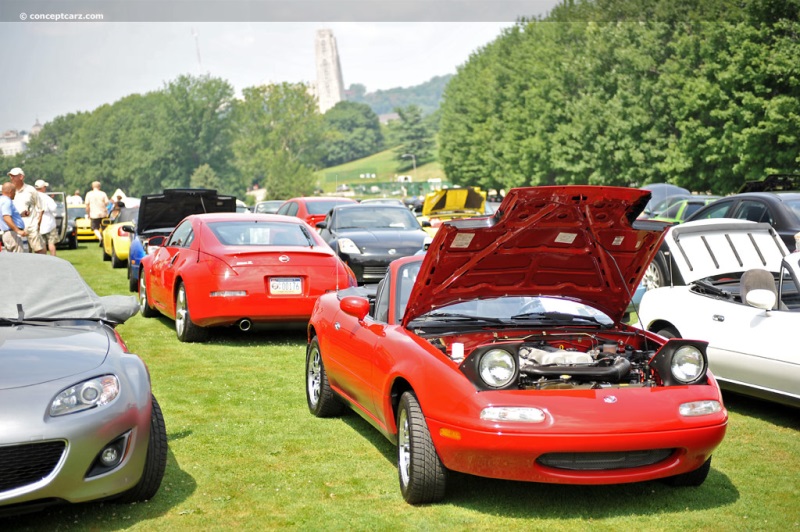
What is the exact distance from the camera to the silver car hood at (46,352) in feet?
17.5

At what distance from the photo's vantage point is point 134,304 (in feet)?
22.5

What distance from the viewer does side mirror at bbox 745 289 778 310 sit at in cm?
760

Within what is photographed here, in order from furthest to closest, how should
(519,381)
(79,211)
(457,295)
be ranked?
(79,211) < (457,295) < (519,381)

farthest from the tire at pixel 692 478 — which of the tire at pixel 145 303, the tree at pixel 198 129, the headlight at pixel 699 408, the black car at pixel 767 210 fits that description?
the tree at pixel 198 129

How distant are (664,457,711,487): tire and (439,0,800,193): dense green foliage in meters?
31.4

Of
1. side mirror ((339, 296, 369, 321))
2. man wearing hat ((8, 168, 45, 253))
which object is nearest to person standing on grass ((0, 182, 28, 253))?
man wearing hat ((8, 168, 45, 253))

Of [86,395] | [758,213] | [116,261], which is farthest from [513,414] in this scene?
[116,261]

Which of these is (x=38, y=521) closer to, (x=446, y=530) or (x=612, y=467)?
(x=446, y=530)

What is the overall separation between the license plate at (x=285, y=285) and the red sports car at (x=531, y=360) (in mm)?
3731

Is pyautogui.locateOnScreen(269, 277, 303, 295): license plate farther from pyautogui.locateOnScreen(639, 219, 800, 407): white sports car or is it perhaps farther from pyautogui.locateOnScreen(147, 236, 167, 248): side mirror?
pyautogui.locateOnScreen(639, 219, 800, 407): white sports car

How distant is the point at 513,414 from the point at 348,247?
12.0 meters

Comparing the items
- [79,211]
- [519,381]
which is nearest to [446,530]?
[519,381]

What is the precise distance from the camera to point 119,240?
22766mm

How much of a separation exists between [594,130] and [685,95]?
11577mm
